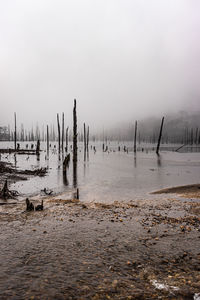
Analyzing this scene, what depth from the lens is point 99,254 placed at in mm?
3740

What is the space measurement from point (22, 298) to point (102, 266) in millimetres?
1448

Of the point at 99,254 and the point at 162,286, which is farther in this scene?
the point at 99,254

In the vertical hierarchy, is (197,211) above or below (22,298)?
below

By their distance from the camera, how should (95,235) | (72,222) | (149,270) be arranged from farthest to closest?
(72,222) → (95,235) → (149,270)

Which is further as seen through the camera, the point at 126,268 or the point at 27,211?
the point at 27,211

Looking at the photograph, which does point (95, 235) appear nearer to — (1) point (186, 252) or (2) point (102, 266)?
(2) point (102, 266)

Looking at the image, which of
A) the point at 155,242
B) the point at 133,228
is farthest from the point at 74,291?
the point at 133,228

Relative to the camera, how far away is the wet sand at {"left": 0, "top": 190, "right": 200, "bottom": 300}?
2.70 metres

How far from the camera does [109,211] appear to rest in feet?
21.9

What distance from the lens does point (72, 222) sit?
557 centimetres

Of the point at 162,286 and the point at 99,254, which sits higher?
the point at 162,286

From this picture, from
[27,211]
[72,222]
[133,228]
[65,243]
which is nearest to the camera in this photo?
[65,243]

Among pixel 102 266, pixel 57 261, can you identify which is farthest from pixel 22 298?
pixel 102 266

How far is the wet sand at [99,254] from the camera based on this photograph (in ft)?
8.84
